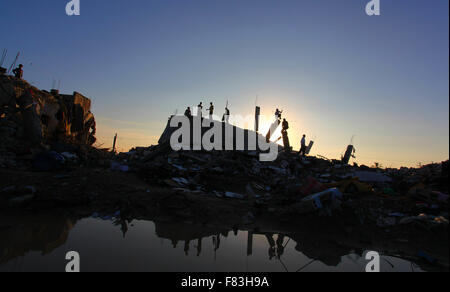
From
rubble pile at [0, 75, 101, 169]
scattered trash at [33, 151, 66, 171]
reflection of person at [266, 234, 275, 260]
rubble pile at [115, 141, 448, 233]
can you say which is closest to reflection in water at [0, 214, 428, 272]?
reflection of person at [266, 234, 275, 260]

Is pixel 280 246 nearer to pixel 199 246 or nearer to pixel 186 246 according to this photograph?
pixel 199 246

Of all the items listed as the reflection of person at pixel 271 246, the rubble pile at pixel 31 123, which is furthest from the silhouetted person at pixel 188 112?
the reflection of person at pixel 271 246

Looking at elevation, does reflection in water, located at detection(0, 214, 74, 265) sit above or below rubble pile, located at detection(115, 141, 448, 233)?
below

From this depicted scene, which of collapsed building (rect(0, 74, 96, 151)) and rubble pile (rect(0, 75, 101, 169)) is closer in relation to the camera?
rubble pile (rect(0, 75, 101, 169))

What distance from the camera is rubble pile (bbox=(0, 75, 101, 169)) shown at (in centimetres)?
901

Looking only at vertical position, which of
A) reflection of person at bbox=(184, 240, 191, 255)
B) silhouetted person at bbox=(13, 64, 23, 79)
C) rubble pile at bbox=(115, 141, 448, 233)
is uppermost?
silhouetted person at bbox=(13, 64, 23, 79)

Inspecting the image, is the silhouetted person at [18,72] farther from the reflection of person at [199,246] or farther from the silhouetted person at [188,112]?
the reflection of person at [199,246]

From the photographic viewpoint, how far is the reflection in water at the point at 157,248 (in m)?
3.81

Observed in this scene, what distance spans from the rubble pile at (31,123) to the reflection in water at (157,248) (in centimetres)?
448

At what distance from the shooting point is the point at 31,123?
1014 cm

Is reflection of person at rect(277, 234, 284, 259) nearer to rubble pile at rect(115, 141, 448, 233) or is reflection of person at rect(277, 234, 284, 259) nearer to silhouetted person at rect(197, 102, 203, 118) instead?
rubble pile at rect(115, 141, 448, 233)

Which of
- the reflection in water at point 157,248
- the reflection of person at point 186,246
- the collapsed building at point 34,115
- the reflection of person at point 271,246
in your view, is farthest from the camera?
the collapsed building at point 34,115
